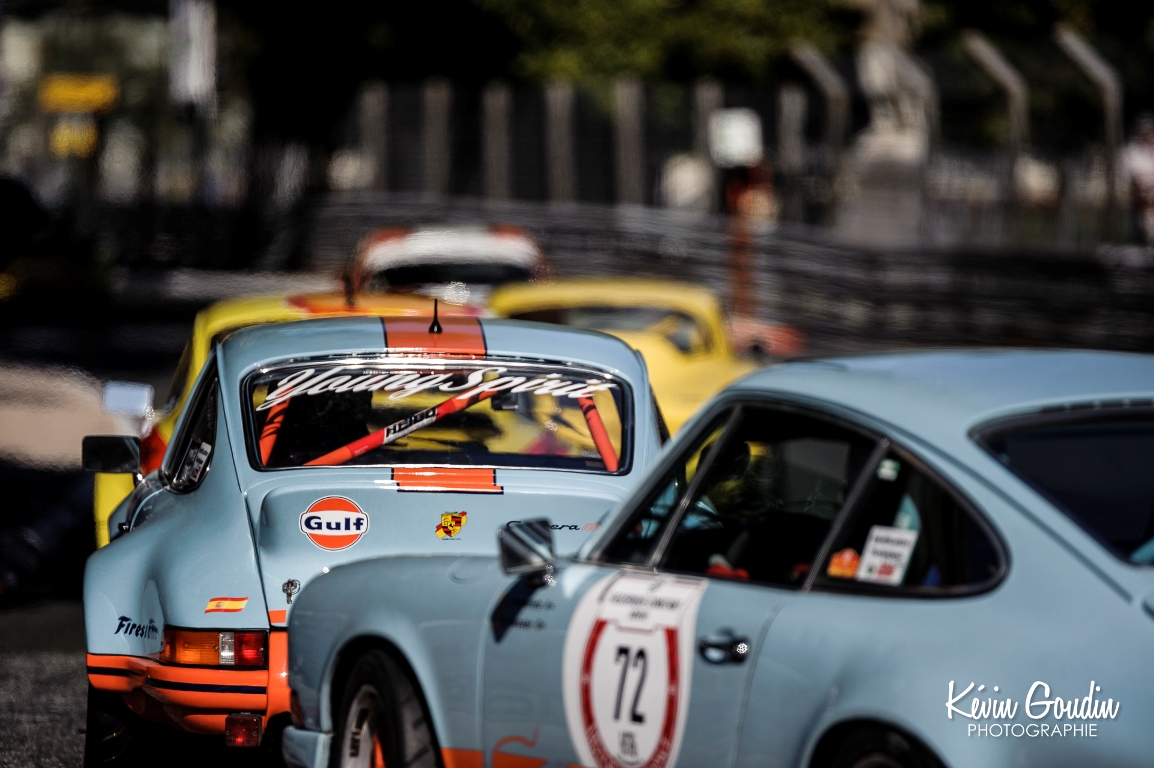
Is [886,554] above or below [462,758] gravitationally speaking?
above

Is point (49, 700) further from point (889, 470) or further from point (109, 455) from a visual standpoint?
point (889, 470)

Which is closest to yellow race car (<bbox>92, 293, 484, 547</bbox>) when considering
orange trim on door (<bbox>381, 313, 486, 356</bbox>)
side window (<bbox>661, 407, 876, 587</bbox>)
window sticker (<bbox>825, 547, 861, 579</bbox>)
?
orange trim on door (<bbox>381, 313, 486, 356</bbox>)

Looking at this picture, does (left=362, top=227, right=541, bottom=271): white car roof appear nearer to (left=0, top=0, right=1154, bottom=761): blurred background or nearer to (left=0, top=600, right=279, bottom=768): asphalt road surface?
(left=0, top=0, right=1154, bottom=761): blurred background

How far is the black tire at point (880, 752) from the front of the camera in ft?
9.99

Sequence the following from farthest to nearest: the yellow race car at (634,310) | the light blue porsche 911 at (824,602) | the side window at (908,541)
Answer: the yellow race car at (634,310) → the side window at (908,541) → the light blue porsche 911 at (824,602)

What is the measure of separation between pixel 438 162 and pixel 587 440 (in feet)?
65.5

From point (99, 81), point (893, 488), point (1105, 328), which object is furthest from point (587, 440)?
point (99, 81)

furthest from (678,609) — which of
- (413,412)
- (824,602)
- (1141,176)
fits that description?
(1141,176)

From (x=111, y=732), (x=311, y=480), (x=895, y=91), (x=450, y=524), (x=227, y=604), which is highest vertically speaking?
(x=895, y=91)

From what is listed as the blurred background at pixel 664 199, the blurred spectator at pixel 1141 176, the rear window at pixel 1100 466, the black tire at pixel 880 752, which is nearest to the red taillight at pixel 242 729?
the black tire at pixel 880 752

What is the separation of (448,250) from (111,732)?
10089 mm

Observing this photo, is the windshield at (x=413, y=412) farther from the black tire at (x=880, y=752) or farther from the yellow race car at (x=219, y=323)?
the black tire at (x=880, y=752)

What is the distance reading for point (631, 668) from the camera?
3695 millimetres

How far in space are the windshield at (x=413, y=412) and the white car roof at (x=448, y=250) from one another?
9.00 m
